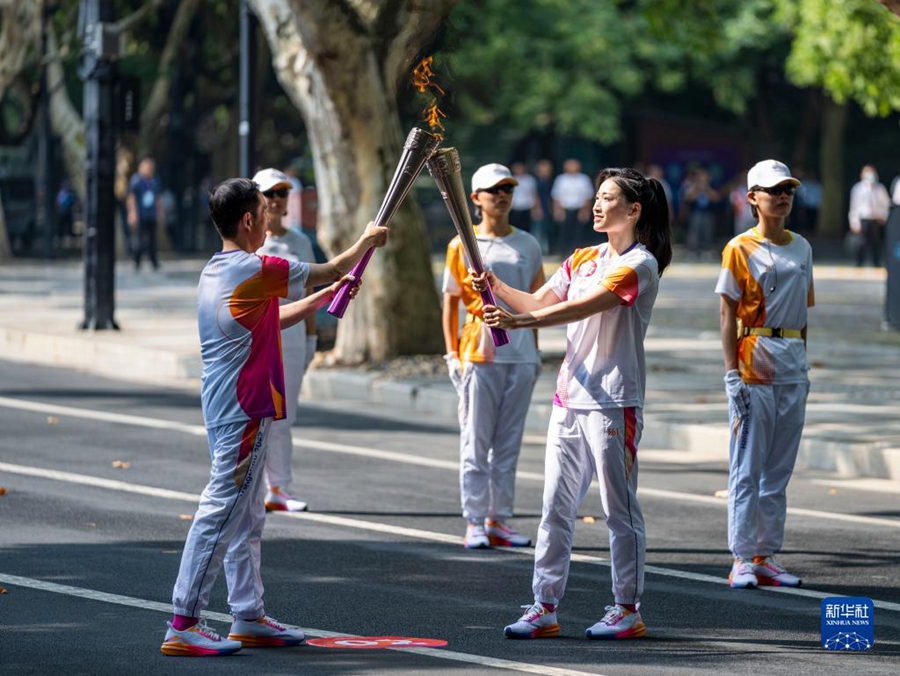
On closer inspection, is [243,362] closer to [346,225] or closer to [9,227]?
[346,225]

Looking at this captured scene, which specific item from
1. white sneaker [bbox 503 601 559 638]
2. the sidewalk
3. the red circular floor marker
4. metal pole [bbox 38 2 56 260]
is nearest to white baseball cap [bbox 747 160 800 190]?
white sneaker [bbox 503 601 559 638]

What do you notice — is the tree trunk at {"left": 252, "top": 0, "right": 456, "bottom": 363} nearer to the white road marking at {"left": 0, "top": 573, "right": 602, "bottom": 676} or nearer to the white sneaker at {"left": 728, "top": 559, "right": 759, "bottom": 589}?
the white sneaker at {"left": 728, "top": 559, "right": 759, "bottom": 589}

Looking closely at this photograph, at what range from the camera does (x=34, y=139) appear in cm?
4062

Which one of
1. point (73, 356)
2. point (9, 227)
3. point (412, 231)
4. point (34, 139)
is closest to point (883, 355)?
point (412, 231)

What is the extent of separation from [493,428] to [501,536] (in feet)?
1.92

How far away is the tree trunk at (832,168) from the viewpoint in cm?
4788

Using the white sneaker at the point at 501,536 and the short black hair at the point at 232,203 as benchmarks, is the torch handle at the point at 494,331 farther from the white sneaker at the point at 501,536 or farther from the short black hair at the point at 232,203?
the white sneaker at the point at 501,536

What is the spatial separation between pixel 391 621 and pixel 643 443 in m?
6.02

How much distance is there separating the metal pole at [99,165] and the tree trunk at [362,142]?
120 inches

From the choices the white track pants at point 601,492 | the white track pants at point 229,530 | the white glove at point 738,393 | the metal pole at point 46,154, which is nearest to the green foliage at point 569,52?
the metal pole at point 46,154

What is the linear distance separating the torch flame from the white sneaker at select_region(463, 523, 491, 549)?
8.38 feet

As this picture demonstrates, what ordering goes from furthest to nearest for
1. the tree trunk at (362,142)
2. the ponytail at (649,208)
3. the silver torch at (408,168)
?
the tree trunk at (362,142) → the ponytail at (649,208) → the silver torch at (408,168)

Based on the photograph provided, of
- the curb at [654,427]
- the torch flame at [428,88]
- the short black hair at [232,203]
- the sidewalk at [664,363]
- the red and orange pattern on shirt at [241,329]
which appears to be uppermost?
the torch flame at [428,88]

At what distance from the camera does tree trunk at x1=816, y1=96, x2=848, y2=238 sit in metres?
47.9
